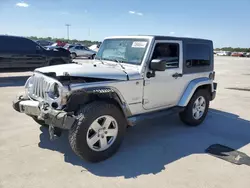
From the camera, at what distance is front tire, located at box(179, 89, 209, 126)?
516 centimetres

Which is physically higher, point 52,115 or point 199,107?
point 52,115

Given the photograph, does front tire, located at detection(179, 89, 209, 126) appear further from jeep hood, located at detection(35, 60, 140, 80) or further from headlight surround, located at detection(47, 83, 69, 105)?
headlight surround, located at detection(47, 83, 69, 105)

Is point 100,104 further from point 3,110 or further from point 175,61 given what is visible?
point 3,110

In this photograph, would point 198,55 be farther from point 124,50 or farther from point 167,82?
point 124,50

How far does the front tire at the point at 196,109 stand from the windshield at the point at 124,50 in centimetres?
169

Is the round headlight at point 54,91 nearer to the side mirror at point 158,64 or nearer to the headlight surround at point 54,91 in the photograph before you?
the headlight surround at point 54,91

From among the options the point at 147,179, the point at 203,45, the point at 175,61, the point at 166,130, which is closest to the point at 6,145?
the point at 147,179

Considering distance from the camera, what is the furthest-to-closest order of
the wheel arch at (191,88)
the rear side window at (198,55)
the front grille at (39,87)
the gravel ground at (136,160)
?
the rear side window at (198,55), the wheel arch at (191,88), the front grille at (39,87), the gravel ground at (136,160)

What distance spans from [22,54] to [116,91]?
342 inches

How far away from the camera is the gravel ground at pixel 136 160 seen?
10.2ft

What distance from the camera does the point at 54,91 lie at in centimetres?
343

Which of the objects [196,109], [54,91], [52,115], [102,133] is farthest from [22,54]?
[102,133]

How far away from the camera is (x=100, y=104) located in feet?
11.4

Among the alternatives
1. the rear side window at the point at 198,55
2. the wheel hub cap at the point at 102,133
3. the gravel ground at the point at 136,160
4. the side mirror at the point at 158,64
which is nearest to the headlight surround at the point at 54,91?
the wheel hub cap at the point at 102,133
